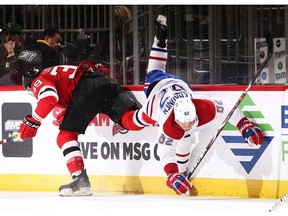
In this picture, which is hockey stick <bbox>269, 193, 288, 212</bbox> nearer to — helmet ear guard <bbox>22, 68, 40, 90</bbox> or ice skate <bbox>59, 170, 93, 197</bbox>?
ice skate <bbox>59, 170, 93, 197</bbox>

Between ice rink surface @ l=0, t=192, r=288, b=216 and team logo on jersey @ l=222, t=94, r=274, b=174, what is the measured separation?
283 millimetres

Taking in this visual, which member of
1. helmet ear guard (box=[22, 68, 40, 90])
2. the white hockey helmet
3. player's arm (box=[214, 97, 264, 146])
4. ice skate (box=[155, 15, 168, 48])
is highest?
ice skate (box=[155, 15, 168, 48])

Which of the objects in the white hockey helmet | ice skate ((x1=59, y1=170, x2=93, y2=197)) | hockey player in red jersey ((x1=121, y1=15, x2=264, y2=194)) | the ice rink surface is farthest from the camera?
ice skate ((x1=59, y1=170, x2=93, y2=197))

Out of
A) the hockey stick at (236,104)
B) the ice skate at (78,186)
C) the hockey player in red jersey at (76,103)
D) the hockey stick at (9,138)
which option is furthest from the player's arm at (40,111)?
the hockey stick at (236,104)

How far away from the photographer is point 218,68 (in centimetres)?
1173

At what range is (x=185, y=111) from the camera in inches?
415

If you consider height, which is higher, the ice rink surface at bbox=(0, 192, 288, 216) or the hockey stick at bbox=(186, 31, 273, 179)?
the hockey stick at bbox=(186, 31, 273, 179)

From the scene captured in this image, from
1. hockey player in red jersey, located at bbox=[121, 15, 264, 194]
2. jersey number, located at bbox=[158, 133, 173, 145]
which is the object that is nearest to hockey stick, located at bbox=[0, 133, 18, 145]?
hockey player in red jersey, located at bbox=[121, 15, 264, 194]

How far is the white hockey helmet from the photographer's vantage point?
10.5 m

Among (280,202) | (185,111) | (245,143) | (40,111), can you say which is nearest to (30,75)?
(40,111)

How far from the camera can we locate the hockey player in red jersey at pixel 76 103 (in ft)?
36.1

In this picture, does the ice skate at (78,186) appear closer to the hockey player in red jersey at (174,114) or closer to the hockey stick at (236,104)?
the hockey player in red jersey at (174,114)

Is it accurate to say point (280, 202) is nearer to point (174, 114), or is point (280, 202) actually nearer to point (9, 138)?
point (174, 114)

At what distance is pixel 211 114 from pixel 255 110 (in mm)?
310
